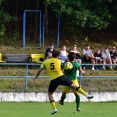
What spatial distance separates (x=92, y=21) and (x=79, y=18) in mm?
776

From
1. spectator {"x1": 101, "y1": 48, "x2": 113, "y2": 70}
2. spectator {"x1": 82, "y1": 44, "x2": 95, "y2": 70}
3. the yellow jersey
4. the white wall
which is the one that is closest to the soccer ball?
the yellow jersey

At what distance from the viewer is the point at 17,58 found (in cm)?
2608

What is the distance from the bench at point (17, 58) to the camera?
1017 inches

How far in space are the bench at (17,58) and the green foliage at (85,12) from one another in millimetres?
3425

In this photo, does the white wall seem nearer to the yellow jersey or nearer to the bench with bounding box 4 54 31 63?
the bench with bounding box 4 54 31 63

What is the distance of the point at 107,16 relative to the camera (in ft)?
95.2

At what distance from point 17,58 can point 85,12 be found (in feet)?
15.7

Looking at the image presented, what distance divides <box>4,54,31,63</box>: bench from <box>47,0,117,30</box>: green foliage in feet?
11.2

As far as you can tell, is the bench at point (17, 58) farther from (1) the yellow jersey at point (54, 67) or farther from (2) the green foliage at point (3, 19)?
(1) the yellow jersey at point (54, 67)

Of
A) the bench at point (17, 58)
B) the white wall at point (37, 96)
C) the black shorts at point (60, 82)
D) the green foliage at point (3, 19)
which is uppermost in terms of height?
the green foliage at point (3, 19)

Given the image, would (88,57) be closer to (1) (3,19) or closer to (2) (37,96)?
(2) (37,96)

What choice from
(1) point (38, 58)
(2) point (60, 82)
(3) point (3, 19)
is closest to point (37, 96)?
(1) point (38, 58)

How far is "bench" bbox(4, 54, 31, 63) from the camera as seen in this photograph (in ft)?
84.7

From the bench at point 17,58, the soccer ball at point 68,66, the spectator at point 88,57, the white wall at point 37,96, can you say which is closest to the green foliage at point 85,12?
the spectator at point 88,57
